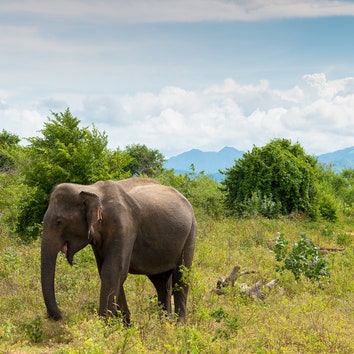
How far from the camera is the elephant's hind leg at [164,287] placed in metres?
8.97

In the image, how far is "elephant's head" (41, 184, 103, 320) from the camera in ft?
24.1

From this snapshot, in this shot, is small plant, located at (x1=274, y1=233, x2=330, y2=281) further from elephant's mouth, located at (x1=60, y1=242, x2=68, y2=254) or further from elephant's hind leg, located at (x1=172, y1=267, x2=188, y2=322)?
elephant's mouth, located at (x1=60, y1=242, x2=68, y2=254)

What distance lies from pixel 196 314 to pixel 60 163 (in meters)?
8.81

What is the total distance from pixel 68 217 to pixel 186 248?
2.25 m

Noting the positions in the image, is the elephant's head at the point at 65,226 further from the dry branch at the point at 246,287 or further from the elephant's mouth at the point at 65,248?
the dry branch at the point at 246,287

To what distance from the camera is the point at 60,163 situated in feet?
54.1

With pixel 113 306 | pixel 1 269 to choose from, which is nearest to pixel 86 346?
pixel 113 306

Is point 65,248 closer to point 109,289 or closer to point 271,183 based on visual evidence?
point 109,289

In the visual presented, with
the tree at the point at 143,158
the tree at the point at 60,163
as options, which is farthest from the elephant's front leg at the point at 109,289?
the tree at the point at 143,158

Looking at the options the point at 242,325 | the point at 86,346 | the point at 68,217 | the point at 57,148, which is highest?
the point at 57,148

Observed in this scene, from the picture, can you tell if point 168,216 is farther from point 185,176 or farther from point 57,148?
point 185,176

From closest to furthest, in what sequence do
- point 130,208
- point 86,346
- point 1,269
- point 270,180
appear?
1. point 86,346
2. point 130,208
3. point 1,269
4. point 270,180

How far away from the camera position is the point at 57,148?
16.8 m

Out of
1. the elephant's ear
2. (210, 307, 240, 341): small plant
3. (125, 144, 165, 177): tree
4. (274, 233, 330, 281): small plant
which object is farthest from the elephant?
(125, 144, 165, 177): tree
